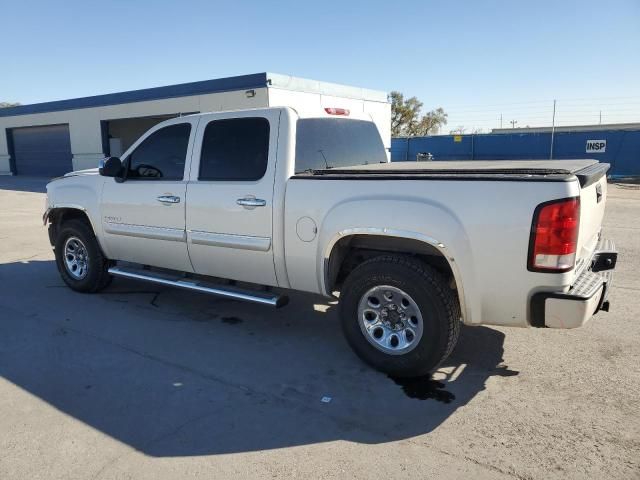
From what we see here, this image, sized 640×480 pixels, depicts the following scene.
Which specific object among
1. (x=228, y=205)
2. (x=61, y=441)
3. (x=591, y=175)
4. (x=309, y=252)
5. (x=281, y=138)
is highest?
(x=281, y=138)

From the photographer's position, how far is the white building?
19.4m

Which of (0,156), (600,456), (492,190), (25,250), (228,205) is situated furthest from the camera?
(0,156)

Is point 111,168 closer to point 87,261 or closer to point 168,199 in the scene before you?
point 168,199

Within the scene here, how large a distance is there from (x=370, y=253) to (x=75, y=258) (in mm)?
3899

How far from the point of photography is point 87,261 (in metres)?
5.89

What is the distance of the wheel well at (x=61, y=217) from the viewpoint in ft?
19.7

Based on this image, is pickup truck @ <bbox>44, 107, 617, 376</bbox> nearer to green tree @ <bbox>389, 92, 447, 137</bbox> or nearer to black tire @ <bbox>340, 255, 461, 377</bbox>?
black tire @ <bbox>340, 255, 461, 377</bbox>

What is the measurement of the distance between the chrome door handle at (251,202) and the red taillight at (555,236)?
2134 mm

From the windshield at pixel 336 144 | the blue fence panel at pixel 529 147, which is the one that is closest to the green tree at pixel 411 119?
the blue fence panel at pixel 529 147

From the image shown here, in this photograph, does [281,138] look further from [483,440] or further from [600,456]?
[600,456]

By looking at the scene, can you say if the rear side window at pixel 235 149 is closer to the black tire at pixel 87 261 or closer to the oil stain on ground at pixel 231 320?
the oil stain on ground at pixel 231 320

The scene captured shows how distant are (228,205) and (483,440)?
2.76 metres

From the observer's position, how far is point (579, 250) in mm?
3385

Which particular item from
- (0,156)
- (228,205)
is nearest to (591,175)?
(228,205)
